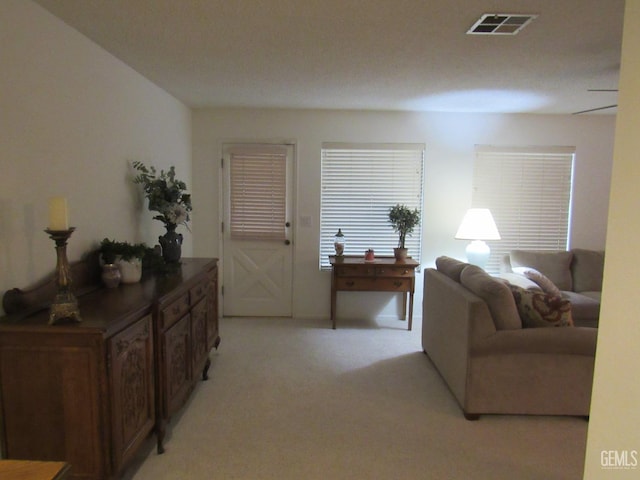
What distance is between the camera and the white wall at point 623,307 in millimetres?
988

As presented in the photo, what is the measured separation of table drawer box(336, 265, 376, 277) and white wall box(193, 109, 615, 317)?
1.56 ft

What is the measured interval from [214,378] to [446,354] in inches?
73.9

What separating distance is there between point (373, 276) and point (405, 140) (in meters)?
1.69

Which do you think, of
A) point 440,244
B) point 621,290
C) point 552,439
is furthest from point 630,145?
point 440,244

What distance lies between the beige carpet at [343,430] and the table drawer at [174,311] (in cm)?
72

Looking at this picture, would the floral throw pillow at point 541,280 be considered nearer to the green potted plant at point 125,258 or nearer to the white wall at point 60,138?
the green potted plant at point 125,258

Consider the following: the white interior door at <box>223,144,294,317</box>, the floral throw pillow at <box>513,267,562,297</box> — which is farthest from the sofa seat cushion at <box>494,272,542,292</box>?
the white interior door at <box>223,144,294,317</box>

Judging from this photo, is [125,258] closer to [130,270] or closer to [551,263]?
[130,270]

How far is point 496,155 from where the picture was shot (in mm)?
4910

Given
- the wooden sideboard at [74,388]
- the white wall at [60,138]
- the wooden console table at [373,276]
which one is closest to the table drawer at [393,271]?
the wooden console table at [373,276]

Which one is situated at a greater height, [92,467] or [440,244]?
[440,244]

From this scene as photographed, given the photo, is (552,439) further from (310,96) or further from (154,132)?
(154,132)

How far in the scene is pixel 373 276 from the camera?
452 cm

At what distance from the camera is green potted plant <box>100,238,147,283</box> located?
258 cm
